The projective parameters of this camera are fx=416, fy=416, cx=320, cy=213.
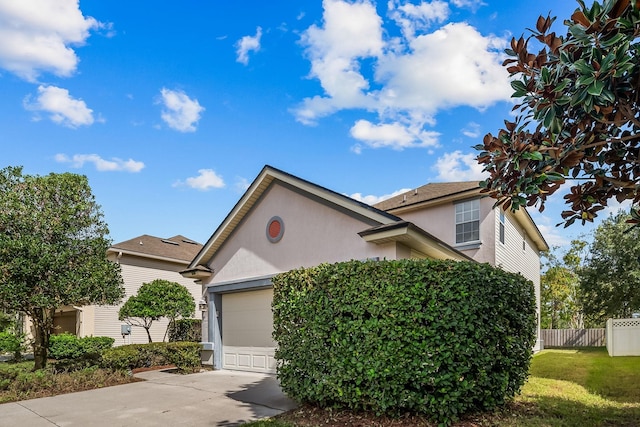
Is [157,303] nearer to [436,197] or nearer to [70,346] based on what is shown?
[70,346]

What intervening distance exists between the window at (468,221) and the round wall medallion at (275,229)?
6218 mm

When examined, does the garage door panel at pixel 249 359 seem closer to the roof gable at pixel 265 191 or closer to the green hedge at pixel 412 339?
the roof gable at pixel 265 191

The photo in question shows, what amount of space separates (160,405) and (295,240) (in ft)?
A: 16.5

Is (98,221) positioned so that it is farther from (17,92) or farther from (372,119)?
(372,119)

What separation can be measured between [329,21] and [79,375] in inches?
427

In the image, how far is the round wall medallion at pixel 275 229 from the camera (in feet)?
38.6

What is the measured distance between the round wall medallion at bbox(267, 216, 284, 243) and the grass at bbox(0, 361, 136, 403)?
5.43m

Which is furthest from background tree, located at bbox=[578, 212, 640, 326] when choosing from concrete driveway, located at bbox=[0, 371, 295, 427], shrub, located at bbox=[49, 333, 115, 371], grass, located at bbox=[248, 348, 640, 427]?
shrub, located at bbox=[49, 333, 115, 371]

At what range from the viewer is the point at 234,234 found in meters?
13.4

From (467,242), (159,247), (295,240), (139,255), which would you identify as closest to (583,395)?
(467,242)

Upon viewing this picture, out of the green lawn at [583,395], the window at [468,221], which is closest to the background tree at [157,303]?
the window at [468,221]

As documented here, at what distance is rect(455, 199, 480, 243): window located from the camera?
13.7m

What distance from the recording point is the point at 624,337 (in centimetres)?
1736

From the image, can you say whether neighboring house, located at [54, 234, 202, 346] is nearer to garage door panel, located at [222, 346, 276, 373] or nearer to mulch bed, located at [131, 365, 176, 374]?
mulch bed, located at [131, 365, 176, 374]
